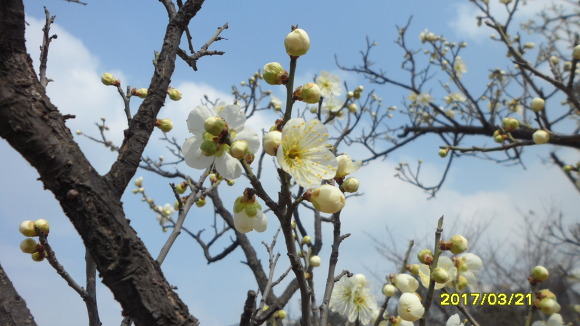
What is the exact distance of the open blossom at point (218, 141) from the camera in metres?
0.88

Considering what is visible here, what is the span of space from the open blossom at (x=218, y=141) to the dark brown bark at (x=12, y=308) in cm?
66

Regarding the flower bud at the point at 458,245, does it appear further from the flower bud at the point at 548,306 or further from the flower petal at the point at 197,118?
the flower petal at the point at 197,118

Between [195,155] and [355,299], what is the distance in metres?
1.28

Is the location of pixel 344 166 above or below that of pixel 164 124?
below

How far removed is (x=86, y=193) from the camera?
798 millimetres

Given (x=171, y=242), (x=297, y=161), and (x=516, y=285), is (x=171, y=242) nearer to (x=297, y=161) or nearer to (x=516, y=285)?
(x=297, y=161)

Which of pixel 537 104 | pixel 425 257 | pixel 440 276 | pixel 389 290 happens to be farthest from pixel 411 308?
pixel 537 104

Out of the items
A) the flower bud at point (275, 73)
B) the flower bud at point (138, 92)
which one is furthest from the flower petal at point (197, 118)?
the flower bud at point (138, 92)

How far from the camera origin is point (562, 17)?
6008 mm

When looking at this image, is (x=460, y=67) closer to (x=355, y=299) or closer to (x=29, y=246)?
(x=355, y=299)

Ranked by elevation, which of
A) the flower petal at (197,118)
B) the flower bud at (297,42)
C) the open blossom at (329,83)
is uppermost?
the open blossom at (329,83)

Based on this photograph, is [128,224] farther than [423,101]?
No

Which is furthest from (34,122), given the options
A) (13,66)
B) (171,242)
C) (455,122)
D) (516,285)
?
(516,285)

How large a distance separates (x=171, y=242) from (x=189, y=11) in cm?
91
